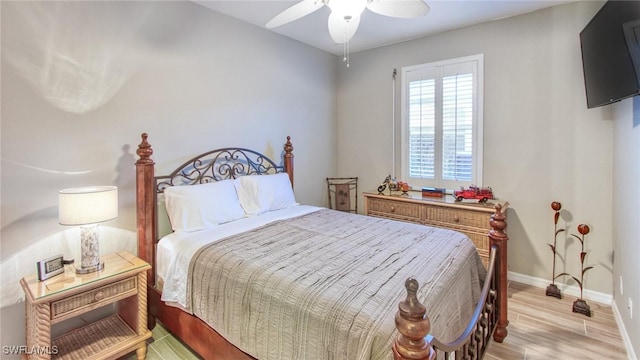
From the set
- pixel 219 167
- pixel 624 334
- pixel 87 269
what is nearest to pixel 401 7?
pixel 219 167

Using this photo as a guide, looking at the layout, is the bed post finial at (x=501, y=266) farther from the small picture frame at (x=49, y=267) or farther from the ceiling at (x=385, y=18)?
the small picture frame at (x=49, y=267)

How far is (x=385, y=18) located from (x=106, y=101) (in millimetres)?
2657

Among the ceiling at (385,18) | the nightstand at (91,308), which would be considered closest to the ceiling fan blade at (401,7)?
the ceiling at (385,18)

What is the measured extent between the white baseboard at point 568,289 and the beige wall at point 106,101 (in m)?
3.08

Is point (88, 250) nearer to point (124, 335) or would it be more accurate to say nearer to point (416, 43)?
point (124, 335)

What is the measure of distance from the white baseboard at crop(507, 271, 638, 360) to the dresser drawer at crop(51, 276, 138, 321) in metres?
3.28

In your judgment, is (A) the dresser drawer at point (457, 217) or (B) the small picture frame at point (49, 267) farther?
(A) the dresser drawer at point (457, 217)

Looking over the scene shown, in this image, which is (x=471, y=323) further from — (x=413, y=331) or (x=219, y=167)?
(x=219, y=167)

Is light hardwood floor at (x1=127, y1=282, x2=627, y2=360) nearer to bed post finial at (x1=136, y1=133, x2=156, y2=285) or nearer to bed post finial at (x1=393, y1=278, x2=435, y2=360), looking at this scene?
bed post finial at (x1=136, y1=133, x2=156, y2=285)

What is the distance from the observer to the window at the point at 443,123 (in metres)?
3.37

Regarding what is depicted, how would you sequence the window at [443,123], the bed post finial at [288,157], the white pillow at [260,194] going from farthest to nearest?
the bed post finial at [288,157] < the window at [443,123] < the white pillow at [260,194]

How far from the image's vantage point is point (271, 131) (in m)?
3.59

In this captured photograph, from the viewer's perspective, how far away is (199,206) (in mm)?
2455

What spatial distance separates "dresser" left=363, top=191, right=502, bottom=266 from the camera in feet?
9.75
